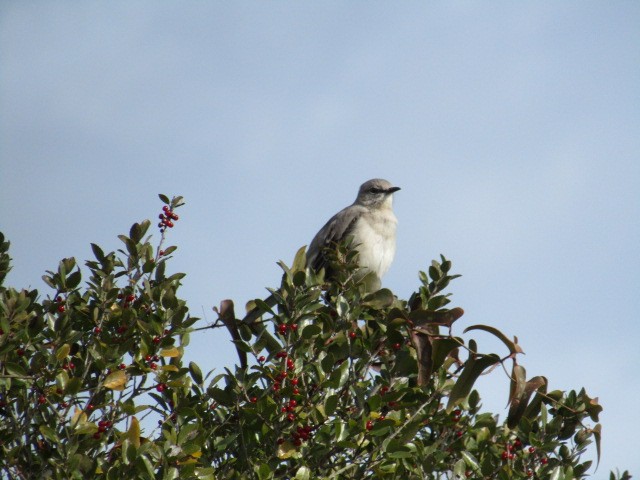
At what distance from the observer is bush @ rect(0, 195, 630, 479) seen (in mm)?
3746

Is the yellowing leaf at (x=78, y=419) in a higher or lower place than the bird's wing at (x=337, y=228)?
lower

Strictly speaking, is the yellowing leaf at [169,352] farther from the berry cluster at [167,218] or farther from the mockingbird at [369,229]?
the mockingbird at [369,229]

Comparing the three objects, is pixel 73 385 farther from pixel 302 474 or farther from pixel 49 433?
pixel 302 474

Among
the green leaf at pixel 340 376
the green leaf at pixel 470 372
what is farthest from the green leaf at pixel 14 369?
the green leaf at pixel 470 372

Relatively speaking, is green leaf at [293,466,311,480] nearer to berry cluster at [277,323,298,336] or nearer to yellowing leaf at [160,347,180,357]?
berry cluster at [277,323,298,336]

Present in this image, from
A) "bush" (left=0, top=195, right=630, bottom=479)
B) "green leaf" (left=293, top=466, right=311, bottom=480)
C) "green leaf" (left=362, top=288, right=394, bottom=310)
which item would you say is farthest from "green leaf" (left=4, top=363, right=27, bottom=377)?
"green leaf" (left=362, top=288, right=394, bottom=310)

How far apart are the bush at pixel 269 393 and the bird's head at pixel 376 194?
4461 millimetres

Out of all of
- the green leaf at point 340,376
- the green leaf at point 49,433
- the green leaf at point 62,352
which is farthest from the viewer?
the green leaf at point 340,376

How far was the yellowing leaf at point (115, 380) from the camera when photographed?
3840 millimetres

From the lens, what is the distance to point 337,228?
8625 mm

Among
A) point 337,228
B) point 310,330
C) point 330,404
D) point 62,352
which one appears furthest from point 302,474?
point 337,228

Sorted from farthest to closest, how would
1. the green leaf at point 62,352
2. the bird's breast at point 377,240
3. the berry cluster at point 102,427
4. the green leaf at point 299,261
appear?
the bird's breast at point 377,240 < the green leaf at point 299,261 < the green leaf at point 62,352 < the berry cluster at point 102,427

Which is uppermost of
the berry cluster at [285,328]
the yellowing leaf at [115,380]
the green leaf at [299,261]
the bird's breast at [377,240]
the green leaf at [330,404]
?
the bird's breast at [377,240]

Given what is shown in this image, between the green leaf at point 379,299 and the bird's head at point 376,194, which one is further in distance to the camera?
the bird's head at point 376,194
